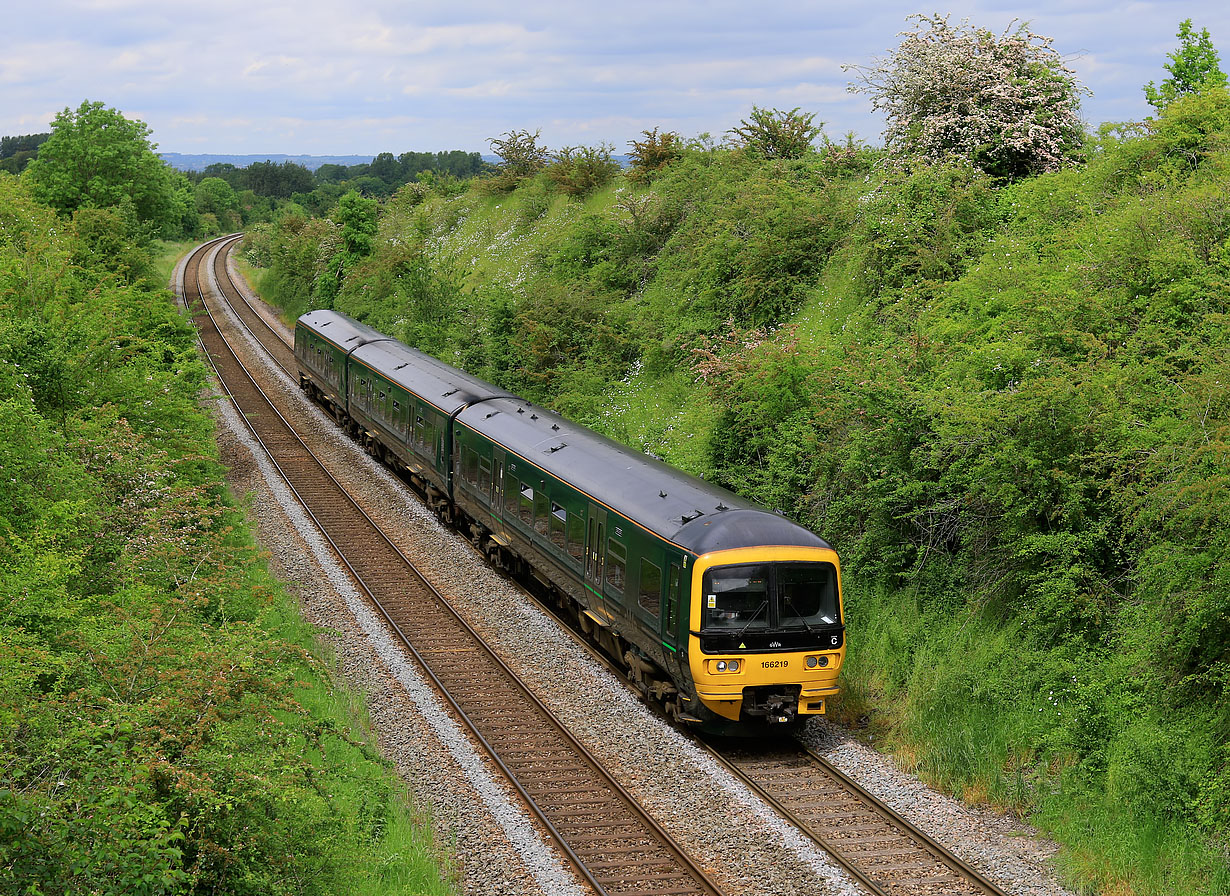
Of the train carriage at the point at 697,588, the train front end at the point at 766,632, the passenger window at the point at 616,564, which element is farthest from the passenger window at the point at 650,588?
the train front end at the point at 766,632

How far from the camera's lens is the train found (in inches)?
500

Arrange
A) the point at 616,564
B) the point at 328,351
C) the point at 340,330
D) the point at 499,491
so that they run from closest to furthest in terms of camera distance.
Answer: the point at 616,564, the point at 499,491, the point at 328,351, the point at 340,330

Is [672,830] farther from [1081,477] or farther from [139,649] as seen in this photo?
[1081,477]

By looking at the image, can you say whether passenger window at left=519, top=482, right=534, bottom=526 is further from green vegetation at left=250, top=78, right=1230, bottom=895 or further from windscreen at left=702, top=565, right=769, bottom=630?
windscreen at left=702, top=565, right=769, bottom=630

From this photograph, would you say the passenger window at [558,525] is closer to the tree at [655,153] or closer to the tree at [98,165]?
the tree at [655,153]

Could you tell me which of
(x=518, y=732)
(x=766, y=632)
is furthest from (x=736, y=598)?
(x=518, y=732)

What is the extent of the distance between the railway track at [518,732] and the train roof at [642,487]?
303cm

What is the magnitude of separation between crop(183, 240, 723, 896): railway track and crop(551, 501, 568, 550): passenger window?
81.4 inches

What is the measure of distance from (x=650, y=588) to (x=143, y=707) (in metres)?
7.07

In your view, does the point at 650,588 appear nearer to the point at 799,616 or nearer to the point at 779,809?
the point at 799,616

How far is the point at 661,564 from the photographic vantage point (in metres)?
13.5

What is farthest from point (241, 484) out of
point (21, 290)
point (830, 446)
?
point (830, 446)

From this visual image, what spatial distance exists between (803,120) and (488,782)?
27135mm

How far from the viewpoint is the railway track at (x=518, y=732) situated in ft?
34.5
